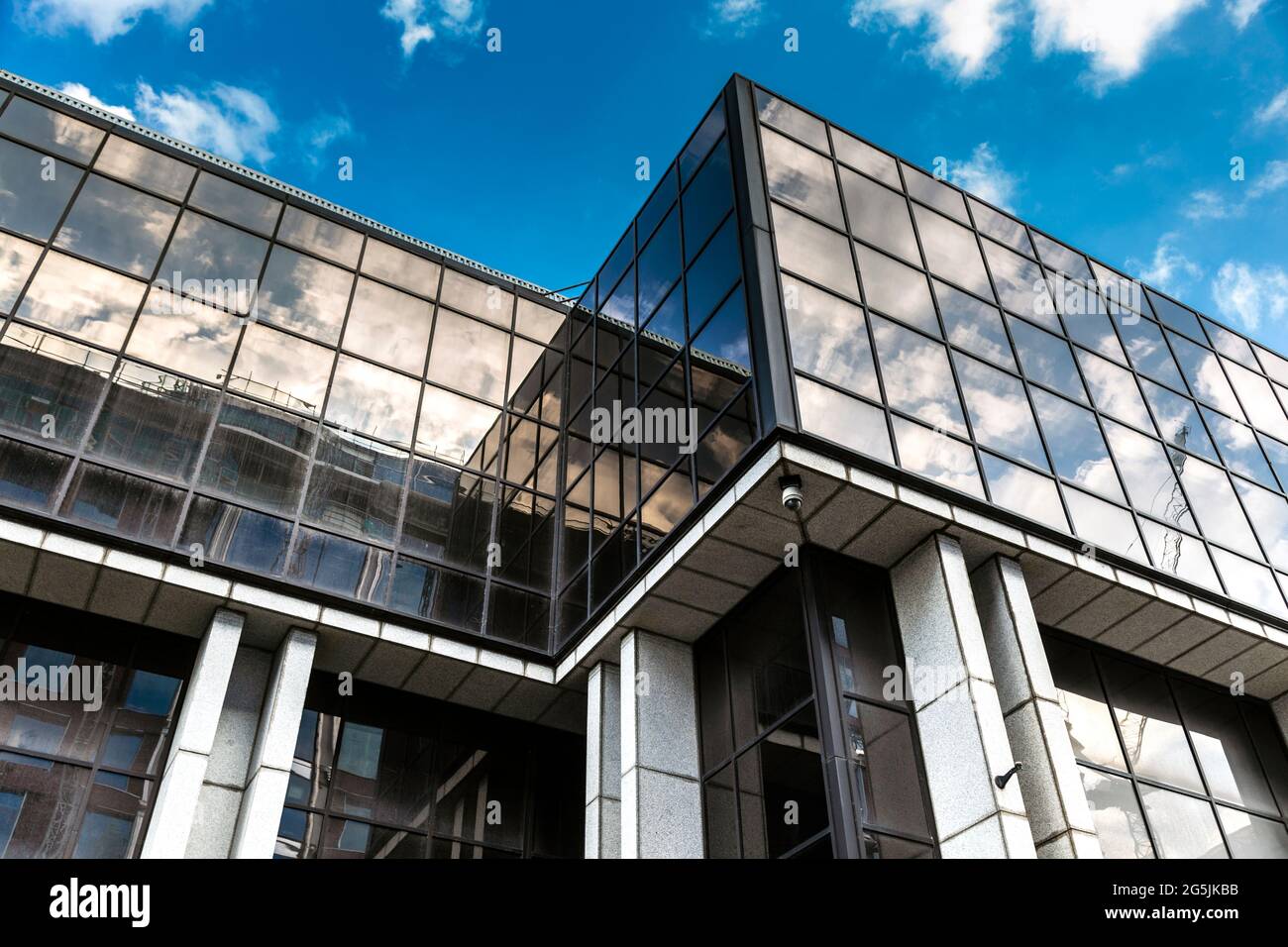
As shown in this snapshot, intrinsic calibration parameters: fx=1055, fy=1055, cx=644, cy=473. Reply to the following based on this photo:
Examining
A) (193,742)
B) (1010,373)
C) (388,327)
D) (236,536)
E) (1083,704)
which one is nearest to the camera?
(193,742)

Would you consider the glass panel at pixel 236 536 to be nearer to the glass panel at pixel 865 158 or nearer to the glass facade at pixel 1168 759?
the glass panel at pixel 865 158

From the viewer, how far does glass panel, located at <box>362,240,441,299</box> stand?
21.0m

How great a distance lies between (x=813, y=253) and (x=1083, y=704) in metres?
7.82

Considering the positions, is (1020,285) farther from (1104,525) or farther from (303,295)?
(303,295)

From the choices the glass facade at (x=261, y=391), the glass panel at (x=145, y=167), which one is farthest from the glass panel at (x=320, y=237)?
the glass panel at (x=145, y=167)

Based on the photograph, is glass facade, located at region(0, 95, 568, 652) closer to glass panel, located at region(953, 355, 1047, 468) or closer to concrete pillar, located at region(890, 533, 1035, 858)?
concrete pillar, located at region(890, 533, 1035, 858)

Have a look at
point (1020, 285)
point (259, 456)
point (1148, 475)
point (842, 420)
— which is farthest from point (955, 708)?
point (259, 456)

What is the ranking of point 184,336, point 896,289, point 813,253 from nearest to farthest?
point 813,253 → point 896,289 → point 184,336

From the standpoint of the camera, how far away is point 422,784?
16.7 meters

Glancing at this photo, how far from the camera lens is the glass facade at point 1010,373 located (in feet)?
49.6

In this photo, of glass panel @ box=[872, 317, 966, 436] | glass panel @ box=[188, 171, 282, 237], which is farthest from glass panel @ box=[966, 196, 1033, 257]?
glass panel @ box=[188, 171, 282, 237]

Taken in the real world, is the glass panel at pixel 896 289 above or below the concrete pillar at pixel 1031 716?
above

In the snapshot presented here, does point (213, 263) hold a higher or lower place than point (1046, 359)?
higher

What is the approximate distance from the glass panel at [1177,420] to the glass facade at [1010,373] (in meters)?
0.04
